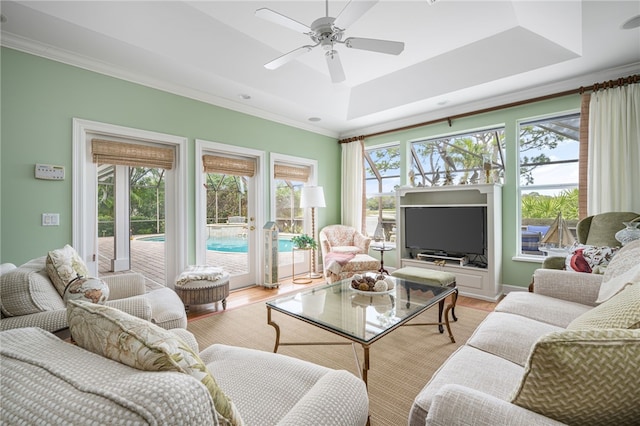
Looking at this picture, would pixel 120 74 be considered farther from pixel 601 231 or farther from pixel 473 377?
pixel 601 231

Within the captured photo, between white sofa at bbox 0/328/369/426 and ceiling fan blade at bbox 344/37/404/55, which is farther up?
ceiling fan blade at bbox 344/37/404/55

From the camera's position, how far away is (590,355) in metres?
0.73

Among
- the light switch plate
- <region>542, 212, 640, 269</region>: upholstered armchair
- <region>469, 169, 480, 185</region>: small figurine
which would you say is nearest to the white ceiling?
<region>469, 169, 480, 185</region>: small figurine

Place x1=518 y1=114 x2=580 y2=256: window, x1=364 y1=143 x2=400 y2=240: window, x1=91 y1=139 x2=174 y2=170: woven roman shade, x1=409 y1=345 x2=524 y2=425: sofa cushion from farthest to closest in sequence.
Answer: x1=364 y1=143 x2=400 y2=240: window → x1=518 y1=114 x2=580 y2=256: window → x1=91 y1=139 x2=174 y2=170: woven roman shade → x1=409 y1=345 x2=524 y2=425: sofa cushion

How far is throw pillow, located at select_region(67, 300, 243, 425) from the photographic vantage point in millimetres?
647

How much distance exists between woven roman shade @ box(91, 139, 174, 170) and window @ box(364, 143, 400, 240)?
3.35m

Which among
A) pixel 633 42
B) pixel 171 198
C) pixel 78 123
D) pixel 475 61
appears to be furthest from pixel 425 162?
pixel 78 123

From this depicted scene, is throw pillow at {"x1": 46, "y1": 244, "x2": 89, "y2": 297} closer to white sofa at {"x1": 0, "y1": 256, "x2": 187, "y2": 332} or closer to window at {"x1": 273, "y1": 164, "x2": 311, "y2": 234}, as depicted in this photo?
white sofa at {"x1": 0, "y1": 256, "x2": 187, "y2": 332}

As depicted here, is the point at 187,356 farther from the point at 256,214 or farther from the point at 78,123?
the point at 256,214

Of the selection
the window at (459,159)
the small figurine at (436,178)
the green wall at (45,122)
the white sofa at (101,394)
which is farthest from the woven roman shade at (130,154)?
the small figurine at (436,178)

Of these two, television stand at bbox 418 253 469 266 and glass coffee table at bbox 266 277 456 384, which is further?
television stand at bbox 418 253 469 266

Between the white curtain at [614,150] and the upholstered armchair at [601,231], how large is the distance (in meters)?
0.32

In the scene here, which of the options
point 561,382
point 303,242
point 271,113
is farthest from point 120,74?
point 561,382

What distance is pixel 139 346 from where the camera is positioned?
662 mm
